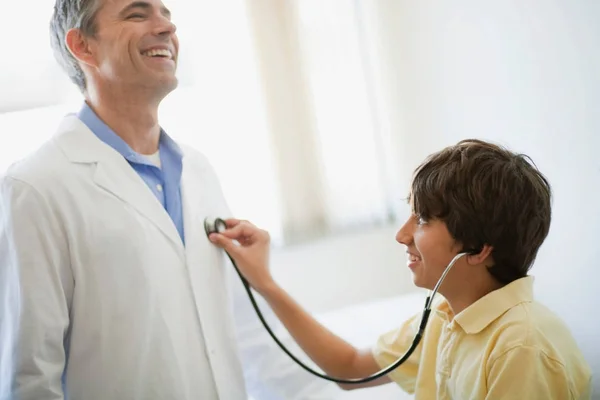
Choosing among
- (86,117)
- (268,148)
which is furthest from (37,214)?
(268,148)

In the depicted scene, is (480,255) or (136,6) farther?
(136,6)

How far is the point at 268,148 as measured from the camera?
1971 mm

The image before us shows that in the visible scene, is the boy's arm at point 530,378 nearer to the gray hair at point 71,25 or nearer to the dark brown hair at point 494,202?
the dark brown hair at point 494,202

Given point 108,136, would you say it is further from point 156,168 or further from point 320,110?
point 320,110

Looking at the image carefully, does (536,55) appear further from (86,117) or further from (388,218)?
(86,117)

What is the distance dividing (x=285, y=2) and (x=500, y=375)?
142cm

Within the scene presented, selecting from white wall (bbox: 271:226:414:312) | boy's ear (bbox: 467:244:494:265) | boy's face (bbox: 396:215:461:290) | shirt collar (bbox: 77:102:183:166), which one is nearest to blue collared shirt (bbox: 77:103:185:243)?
shirt collar (bbox: 77:102:183:166)

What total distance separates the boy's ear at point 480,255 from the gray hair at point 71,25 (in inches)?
33.8

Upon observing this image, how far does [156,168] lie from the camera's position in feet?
4.27

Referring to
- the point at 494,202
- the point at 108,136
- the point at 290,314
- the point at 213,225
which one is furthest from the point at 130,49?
the point at 494,202

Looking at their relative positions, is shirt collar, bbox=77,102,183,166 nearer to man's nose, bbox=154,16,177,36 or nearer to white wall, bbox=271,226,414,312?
man's nose, bbox=154,16,177,36

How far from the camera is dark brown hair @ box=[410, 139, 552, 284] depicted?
105cm

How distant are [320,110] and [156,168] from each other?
0.85 m

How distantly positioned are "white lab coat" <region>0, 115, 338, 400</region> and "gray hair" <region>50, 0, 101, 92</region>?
160 mm
